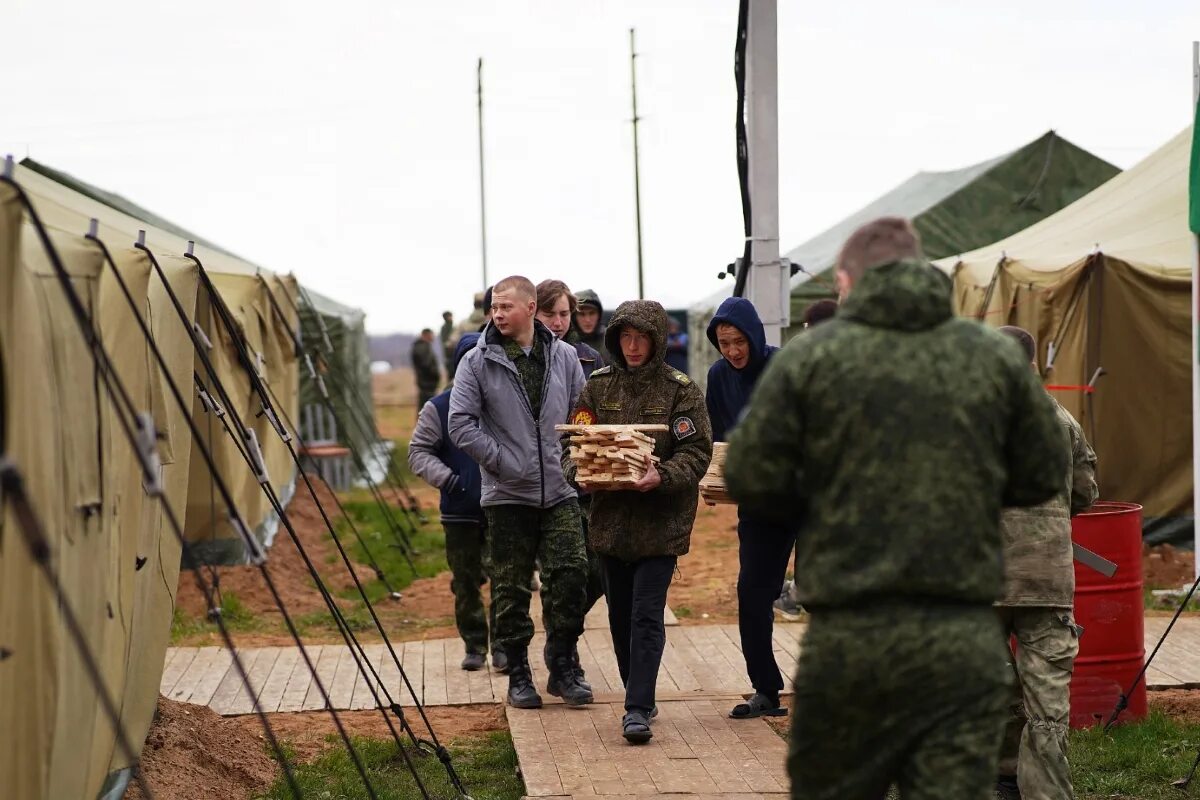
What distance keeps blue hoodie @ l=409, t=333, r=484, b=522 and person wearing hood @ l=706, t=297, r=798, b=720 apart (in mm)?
1810

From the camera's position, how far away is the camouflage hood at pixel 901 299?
3.52 metres

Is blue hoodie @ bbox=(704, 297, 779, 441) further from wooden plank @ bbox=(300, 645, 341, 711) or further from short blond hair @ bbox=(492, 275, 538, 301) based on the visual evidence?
wooden plank @ bbox=(300, 645, 341, 711)

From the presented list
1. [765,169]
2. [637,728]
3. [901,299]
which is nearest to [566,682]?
[637,728]

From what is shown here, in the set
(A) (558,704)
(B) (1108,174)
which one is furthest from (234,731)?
(B) (1108,174)

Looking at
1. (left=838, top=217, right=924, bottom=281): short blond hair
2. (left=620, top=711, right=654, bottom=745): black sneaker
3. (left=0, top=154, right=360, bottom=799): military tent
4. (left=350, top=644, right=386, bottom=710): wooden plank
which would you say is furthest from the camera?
(left=350, top=644, right=386, bottom=710): wooden plank

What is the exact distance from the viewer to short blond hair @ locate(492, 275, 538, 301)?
7274mm

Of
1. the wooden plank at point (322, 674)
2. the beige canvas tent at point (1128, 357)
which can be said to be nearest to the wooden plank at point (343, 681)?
the wooden plank at point (322, 674)

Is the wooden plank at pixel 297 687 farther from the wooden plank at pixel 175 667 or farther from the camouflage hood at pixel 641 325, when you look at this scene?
the camouflage hood at pixel 641 325

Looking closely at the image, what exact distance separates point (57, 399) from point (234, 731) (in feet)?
9.93

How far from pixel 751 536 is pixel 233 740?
2487mm

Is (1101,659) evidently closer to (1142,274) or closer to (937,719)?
(937,719)

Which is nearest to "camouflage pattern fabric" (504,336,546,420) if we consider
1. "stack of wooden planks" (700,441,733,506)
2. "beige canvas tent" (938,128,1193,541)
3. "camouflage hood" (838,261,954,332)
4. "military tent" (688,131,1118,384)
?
"stack of wooden planks" (700,441,733,506)

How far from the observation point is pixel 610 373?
695cm

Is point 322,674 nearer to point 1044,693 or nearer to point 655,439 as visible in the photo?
point 655,439
